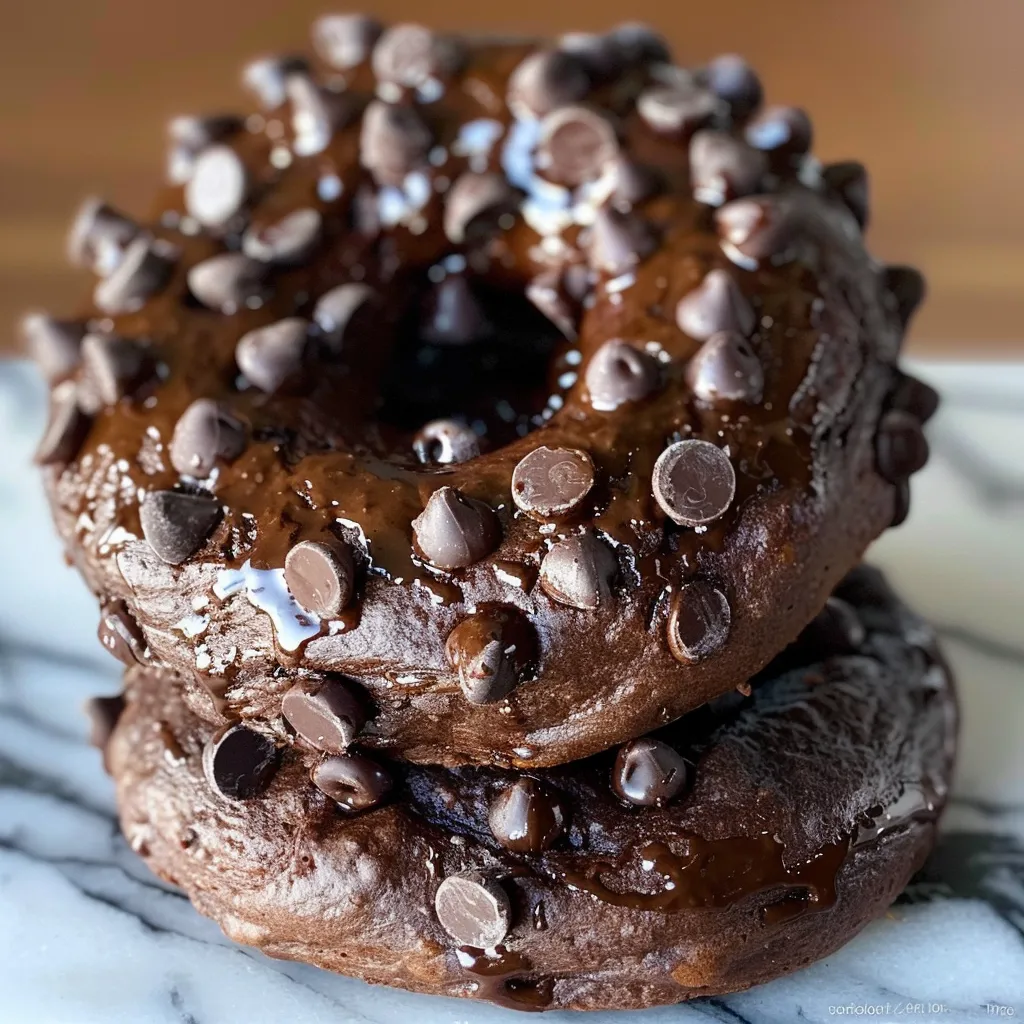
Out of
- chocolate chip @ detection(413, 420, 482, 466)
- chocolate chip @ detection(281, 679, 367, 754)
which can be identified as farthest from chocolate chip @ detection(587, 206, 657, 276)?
chocolate chip @ detection(281, 679, 367, 754)

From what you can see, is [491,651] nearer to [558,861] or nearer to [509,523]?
[509,523]

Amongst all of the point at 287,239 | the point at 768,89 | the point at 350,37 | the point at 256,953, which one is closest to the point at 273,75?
the point at 350,37

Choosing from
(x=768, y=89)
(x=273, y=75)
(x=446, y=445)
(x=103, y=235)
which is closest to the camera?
(x=446, y=445)

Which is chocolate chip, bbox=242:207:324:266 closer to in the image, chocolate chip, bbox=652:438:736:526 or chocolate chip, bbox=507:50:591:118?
chocolate chip, bbox=507:50:591:118

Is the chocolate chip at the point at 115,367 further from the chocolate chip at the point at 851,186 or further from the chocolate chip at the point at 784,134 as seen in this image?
the chocolate chip at the point at 851,186

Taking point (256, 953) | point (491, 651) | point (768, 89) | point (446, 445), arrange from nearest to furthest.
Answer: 1. point (491, 651)
2. point (446, 445)
3. point (256, 953)
4. point (768, 89)

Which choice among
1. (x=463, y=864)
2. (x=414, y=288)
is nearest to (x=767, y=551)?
(x=463, y=864)
